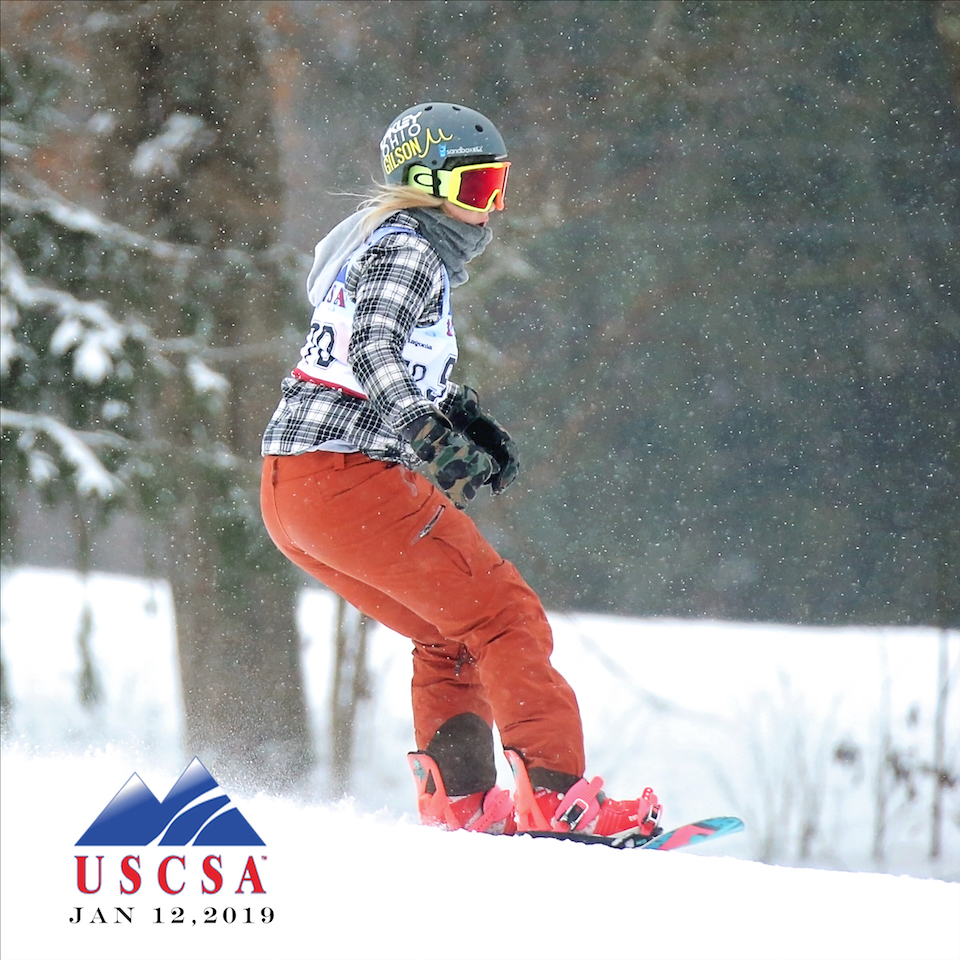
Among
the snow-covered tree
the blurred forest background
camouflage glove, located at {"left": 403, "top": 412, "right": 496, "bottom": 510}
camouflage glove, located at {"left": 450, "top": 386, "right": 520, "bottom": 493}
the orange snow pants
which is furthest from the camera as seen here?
the snow-covered tree

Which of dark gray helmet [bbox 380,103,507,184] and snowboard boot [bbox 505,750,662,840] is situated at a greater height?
dark gray helmet [bbox 380,103,507,184]

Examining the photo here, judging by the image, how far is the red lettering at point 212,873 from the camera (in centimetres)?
212

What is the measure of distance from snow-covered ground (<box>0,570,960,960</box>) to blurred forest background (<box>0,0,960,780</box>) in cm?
27

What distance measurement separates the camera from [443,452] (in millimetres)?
2070

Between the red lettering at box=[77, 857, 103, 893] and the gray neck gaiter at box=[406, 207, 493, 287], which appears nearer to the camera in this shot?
the red lettering at box=[77, 857, 103, 893]

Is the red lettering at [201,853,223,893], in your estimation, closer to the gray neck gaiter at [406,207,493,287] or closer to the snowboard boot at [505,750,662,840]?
the snowboard boot at [505,750,662,840]

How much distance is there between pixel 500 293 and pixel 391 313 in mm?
2738

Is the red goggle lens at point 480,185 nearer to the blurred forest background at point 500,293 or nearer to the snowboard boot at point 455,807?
the snowboard boot at point 455,807

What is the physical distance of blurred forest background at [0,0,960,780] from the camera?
4.66 meters

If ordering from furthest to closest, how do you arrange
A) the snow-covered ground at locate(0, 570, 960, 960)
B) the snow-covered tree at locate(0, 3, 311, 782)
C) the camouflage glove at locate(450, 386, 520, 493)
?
the snow-covered tree at locate(0, 3, 311, 782) < the camouflage glove at locate(450, 386, 520, 493) < the snow-covered ground at locate(0, 570, 960, 960)

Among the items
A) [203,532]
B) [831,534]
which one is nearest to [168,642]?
[203,532]

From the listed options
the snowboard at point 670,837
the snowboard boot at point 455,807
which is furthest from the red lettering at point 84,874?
the snowboard at point 670,837

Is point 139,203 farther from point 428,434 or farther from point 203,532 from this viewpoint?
point 428,434

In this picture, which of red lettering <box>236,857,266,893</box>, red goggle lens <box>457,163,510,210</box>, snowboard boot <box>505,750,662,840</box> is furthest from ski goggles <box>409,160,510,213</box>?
red lettering <box>236,857,266,893</box>
